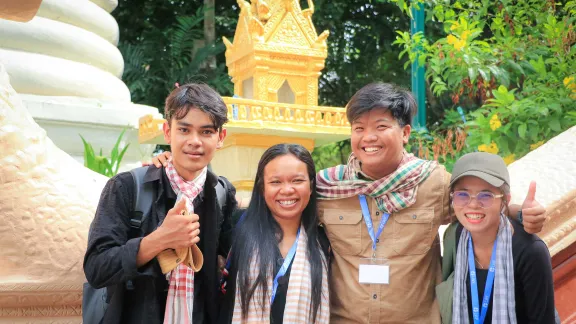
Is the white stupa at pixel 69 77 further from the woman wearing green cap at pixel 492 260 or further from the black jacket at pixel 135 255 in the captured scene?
the woman wearing green cap at pixel 492 260

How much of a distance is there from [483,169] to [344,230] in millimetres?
507

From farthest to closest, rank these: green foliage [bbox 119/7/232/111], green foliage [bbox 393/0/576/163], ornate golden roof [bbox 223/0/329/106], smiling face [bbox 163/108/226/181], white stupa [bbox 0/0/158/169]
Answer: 1. green foliage [bbox 119/7/232/111]
2. ornate golden roof [bbox 223/0/329/106]
3. white stupa [bbox 0/0/158/169]
4. green foliage [bbox 393/0/576/163]
5. smiling face [bbox 163/108/226/181]

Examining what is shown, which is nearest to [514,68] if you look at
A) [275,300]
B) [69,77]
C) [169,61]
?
[275,300]

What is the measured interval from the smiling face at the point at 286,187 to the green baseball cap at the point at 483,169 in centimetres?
49

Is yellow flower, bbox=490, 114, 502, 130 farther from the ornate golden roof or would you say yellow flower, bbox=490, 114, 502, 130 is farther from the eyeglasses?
the ornate golden roof

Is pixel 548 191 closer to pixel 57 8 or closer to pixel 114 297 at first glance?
pixel 114 297

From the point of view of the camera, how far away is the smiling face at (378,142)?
99.3 inches

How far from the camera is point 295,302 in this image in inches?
93.0

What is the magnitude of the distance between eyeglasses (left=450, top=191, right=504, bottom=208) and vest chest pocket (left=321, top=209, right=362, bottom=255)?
0.34m

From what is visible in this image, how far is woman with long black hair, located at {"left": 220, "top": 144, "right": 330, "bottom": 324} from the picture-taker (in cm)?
240

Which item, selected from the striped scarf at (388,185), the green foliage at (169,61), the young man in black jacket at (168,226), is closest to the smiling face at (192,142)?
the young man in black jacket at (168,226)

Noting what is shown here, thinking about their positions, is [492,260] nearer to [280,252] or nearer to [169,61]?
[280,252]

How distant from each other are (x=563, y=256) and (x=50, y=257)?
1876 mm

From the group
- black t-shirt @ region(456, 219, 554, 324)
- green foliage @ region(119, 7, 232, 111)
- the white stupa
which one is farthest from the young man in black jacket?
green foliage @ region(119, 7, 232, 111)
